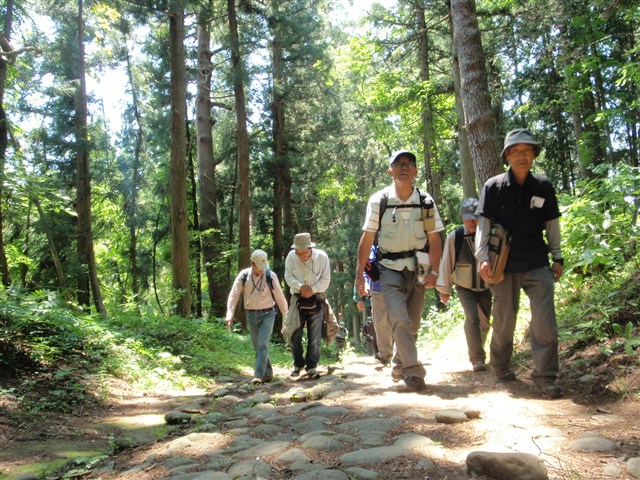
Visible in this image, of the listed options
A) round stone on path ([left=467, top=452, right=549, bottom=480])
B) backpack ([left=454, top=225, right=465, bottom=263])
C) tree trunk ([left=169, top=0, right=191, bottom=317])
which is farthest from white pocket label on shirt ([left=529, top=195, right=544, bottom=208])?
tree trunk ([left=169, top=0, right=191, bottom=317])

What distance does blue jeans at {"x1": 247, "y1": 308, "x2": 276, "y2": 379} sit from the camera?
7.41m

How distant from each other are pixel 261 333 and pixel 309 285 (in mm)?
1107

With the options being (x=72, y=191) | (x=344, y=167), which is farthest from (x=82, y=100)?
(x=344, y=167)

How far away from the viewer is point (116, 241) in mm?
28828

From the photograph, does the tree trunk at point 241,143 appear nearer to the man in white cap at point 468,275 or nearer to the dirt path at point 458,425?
the dirt path at point 458,425

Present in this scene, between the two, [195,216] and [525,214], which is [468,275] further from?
[195,216]

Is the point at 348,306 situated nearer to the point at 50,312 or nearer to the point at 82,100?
the point at 82,100

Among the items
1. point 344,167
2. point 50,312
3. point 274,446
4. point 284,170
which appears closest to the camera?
point 274,446

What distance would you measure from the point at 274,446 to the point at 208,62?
17424 millimetres

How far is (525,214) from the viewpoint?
432 cm

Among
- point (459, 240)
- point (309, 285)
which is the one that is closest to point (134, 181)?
point (309, 285)

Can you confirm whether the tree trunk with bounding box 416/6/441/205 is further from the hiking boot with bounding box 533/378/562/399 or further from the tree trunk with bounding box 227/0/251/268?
the hiking boot with bounding box 533/378/562/399

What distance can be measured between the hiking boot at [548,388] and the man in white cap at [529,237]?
1 centimetres

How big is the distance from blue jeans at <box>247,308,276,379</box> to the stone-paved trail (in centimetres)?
222
